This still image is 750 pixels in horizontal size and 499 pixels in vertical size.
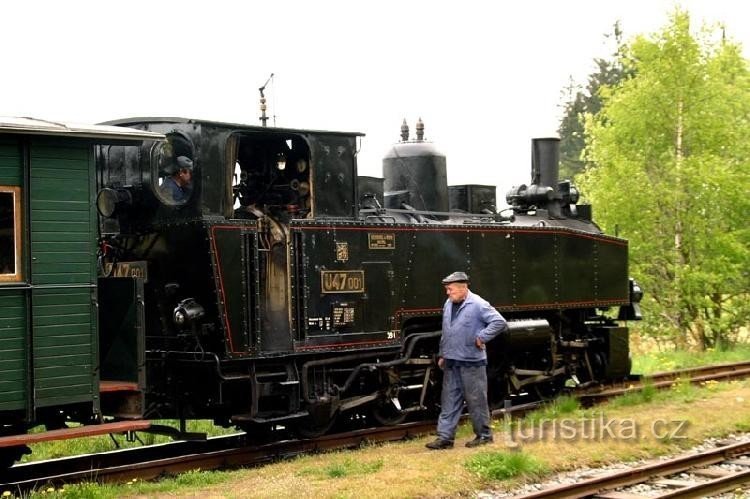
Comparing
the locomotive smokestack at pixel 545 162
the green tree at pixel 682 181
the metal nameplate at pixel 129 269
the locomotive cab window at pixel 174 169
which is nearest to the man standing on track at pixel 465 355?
the locomotive cab window at pixel 174 169

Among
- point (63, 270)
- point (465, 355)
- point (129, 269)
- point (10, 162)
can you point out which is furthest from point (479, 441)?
point (10, 162)

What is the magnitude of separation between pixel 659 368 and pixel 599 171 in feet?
19.0

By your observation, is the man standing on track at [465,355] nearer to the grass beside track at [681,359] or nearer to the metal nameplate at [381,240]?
the metal nameplate at [381,240]

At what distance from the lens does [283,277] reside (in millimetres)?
9289

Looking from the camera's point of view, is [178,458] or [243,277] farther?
[243,277]

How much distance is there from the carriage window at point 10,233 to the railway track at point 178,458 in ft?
5.72

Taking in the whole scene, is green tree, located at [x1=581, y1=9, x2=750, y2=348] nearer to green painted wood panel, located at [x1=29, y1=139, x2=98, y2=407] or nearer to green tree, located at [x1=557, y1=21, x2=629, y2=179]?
green painted wood panel, located at [x1=29, y1=139, x2=98, y2=407]

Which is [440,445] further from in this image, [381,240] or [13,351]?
[13,351]

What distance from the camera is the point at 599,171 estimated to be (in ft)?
68.5

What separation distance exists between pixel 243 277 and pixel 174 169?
1.18m

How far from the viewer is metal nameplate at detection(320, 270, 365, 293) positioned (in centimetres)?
945

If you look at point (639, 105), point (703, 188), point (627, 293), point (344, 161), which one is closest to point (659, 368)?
point (627, 293)

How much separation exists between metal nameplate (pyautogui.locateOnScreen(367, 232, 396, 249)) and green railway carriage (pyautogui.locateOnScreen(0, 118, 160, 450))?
10.4 ft

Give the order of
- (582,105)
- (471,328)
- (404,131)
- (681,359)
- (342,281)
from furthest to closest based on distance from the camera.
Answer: (582,105)
(681,359)
(404,131)
(342,281)
(471,328)
